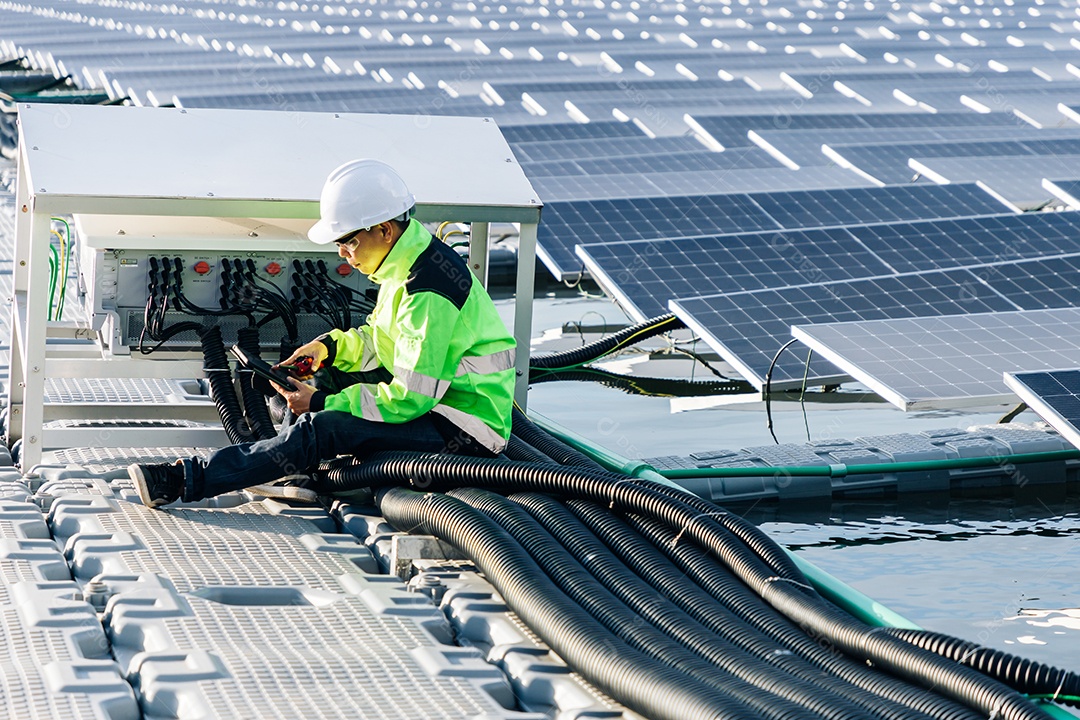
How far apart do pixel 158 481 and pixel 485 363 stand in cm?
139

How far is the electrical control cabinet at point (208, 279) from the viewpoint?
6961mm

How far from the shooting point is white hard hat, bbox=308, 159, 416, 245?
590 centimetres

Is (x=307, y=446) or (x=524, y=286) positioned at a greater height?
(x=524, y=286)

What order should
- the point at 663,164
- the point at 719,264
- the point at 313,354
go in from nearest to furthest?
1. the point at 313,354
2. the point at 719,264
3. the point at 663,164

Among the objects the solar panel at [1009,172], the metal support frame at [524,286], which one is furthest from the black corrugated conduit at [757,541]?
the solar panel at [1009,172]

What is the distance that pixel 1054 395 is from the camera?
7.58 metres

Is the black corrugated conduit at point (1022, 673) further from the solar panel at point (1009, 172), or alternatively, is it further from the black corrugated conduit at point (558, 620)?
the solar panel at point (1009, 172)

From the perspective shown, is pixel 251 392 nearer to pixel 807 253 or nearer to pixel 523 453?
pixel 523 453

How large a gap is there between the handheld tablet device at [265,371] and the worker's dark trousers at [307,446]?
0.74 ft

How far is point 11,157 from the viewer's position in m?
21.8

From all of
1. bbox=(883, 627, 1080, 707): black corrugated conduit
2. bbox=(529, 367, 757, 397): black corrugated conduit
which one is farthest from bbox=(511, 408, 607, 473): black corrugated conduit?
bbox=(529, 367, 757, 397): black corrugated conduit

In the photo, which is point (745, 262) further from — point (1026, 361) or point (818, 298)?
point (1026, 361)

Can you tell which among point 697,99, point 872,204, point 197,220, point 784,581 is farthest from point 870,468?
point 697,99

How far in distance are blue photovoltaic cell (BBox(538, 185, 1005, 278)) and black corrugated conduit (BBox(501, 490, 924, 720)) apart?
6.63 metres
